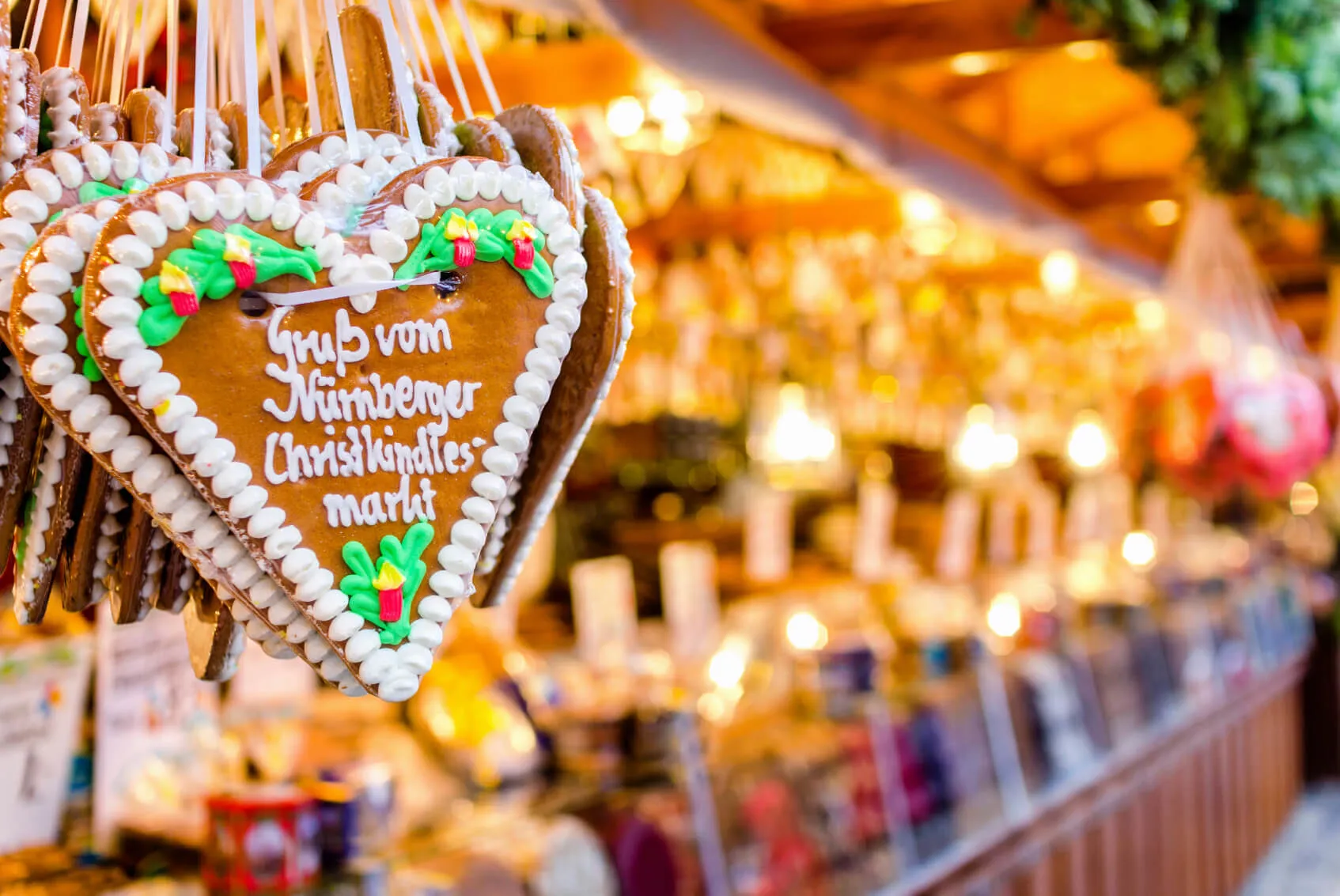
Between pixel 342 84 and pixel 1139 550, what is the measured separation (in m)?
7.22

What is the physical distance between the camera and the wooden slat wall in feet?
13.3

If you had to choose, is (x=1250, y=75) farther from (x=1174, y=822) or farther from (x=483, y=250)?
(x=1174, y=822)

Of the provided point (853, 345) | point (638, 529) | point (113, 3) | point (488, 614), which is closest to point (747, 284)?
point (853, 345)

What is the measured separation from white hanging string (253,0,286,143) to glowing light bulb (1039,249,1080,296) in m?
5.23

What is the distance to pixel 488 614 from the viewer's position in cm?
333

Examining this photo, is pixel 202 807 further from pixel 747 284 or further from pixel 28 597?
pixel 747 284

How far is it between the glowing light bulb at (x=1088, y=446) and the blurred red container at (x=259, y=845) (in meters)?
6.08

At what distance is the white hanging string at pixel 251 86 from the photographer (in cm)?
74

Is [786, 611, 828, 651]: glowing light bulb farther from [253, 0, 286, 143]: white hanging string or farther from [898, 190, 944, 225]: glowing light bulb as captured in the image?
[253, 0, 286, 143]: white hanging string

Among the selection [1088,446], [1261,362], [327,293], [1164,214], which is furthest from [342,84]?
[1164,214]

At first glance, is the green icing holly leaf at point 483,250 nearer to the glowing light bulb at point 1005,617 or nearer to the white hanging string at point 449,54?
the white hanging string at point 449,54

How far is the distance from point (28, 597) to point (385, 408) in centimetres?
25

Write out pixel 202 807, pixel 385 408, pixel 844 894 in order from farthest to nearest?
pixel 844 894 → pixel 202 807 → pixel 385 408

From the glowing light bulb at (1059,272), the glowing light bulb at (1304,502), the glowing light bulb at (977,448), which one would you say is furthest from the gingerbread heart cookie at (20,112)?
the glowing light bulb at (1304,502)
